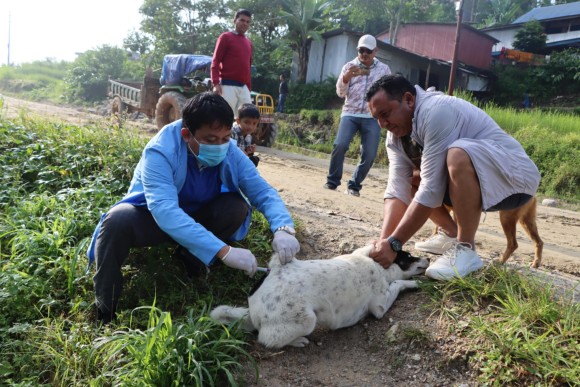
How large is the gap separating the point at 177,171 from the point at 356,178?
3817mm

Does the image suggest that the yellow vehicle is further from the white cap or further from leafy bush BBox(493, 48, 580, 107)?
leafy bush BBox(493, 48, 580, 107)

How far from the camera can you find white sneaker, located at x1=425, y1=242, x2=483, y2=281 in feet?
9.96

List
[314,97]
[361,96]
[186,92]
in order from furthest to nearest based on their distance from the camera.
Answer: [314,97]
[186,92]
[361,96]

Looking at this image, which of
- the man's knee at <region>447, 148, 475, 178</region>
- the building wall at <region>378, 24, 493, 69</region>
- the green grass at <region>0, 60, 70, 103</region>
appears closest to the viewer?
the man's knee at <region>447, 148, 475, 178</region>

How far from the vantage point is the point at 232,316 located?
9.44 ft

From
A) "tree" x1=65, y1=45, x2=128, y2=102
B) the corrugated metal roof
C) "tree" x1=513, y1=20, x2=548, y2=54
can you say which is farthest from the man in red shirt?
the corrugated metal roof

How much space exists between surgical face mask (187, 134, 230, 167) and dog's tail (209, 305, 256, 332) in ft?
3.11

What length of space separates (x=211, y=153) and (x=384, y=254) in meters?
1.33

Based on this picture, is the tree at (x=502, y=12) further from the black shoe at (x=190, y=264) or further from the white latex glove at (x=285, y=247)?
the white latex glove at (x=285, y=247)

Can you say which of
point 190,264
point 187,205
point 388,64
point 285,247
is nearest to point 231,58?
point 187,205

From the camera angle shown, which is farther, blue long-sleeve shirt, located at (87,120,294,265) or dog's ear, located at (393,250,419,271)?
dog's ear, located at (393,250,419,271)

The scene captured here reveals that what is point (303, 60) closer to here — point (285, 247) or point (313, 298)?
point (285, 247)

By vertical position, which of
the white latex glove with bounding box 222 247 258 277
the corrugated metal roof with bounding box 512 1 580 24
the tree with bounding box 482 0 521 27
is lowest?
the white latex glove with bounding box 222 247 258 277

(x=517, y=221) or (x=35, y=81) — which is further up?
(x=35, y=81)
